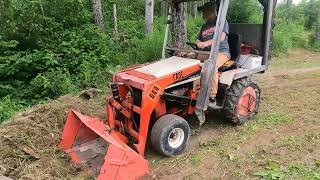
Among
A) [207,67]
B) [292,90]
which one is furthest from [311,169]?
[292,90]

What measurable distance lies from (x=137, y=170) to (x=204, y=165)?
0.94 metres

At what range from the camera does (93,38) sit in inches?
377

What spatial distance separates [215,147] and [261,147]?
63cm

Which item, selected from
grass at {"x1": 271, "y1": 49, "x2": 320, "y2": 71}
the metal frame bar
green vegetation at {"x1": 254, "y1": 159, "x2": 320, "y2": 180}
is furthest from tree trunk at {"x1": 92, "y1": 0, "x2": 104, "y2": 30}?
green vegetation at {"x1": 254, "y1": 159, "x2": 320, "y2": 180}

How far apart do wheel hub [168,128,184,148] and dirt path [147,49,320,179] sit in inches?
7.1

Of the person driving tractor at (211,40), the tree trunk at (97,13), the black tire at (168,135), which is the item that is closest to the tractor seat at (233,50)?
the person driving tractor at (211,40)

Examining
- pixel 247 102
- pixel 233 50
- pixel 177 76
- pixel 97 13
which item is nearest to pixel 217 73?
pixel 177 76

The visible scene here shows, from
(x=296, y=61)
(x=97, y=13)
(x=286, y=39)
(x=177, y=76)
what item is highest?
(x=97, y=13)

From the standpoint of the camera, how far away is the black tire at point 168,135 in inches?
188

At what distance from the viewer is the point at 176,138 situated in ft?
16.5

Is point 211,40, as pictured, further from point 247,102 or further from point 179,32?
point 179,32

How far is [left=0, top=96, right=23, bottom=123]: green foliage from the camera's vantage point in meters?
6.50

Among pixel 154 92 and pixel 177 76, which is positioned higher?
pixel 177 76

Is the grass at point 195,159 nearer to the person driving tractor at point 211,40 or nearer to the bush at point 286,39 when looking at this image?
the person driving tractor at point 211,40
